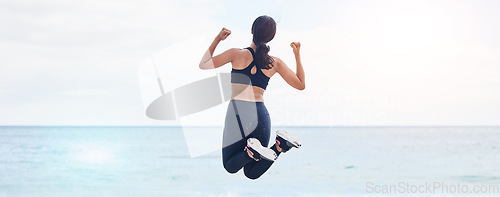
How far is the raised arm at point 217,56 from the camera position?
315 centimetres

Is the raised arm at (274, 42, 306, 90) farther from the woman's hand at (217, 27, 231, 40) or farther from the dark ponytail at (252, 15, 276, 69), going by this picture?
the woman's hand at (217, 27, 231, 40)

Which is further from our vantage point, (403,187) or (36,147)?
(36,147)

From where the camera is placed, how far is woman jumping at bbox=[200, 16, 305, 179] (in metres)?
3.30

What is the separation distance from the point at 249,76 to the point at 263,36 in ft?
0.92

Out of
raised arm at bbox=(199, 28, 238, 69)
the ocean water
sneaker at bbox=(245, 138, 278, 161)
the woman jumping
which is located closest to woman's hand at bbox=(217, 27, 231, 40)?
raised arm at bbox=(199, 28, 238, 69)

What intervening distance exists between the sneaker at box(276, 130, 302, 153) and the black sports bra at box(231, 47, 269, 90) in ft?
1.21

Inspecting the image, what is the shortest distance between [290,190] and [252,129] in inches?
561

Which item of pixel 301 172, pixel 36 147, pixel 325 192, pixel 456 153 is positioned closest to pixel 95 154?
pixel 36 147

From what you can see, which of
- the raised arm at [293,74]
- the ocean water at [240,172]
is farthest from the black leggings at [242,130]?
the ocean water at [240,172]

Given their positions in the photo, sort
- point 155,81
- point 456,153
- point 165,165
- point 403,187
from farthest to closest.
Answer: point 456,153 → point 165,165 → point 403,187 → point 155,81

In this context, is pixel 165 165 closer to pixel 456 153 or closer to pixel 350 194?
pixel 350 194

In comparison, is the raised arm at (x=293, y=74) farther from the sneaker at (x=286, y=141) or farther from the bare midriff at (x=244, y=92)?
the sneaker at (x=286, y=141)

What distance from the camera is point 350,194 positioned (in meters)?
16.5

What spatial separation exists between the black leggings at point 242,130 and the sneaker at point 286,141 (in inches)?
2.9
